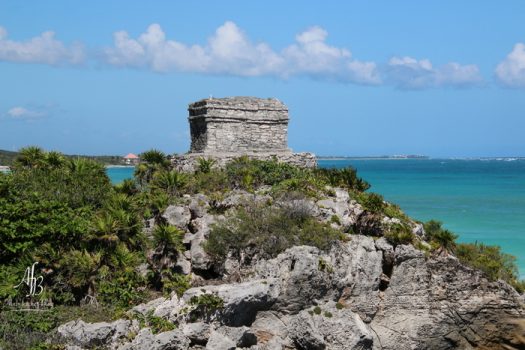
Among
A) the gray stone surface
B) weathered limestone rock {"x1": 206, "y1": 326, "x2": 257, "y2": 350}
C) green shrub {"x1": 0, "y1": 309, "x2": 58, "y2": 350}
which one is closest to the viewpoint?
green shrub {"x1": 0, "y1": 309, "x2": 58, "y2": 350}

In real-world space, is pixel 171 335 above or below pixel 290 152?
below

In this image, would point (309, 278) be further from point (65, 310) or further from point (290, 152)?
point (290, 152)

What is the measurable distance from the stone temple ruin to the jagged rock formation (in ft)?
12.1

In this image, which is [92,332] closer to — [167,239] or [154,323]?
[154,323]

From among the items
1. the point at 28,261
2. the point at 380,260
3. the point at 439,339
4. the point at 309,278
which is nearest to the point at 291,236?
the point at 309,278

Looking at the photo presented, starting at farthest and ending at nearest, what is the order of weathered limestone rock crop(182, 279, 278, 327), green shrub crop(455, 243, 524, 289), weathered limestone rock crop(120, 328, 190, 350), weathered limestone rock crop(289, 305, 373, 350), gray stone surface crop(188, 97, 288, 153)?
gray stone surface crop(188, 97, 288, 153)
green shrub crop(455, 243, 524, 289)
weathered limestone rock crop(289, 305, 373, 350)
weathered limestone rock crop(182, 279, 278, 327)
weathered limestone rock crop(120, 328, 190, 350)

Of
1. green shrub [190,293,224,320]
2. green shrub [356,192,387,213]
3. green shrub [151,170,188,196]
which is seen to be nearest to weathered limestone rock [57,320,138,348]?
green shrub [190,293,224,320]

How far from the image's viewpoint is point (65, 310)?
45.0 feet

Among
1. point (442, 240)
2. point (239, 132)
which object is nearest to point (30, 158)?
point (239, 132)

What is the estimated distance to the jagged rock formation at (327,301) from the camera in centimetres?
1354

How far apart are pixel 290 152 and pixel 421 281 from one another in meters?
6.90

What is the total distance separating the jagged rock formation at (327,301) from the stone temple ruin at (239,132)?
369cm

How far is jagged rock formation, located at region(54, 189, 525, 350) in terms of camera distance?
44.4 ft

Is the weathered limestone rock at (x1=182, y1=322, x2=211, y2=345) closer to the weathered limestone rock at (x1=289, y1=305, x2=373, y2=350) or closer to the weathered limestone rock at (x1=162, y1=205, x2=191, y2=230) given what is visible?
the weathered limestone rock at (x1=289, y1=305, x2=373, y2=350)
